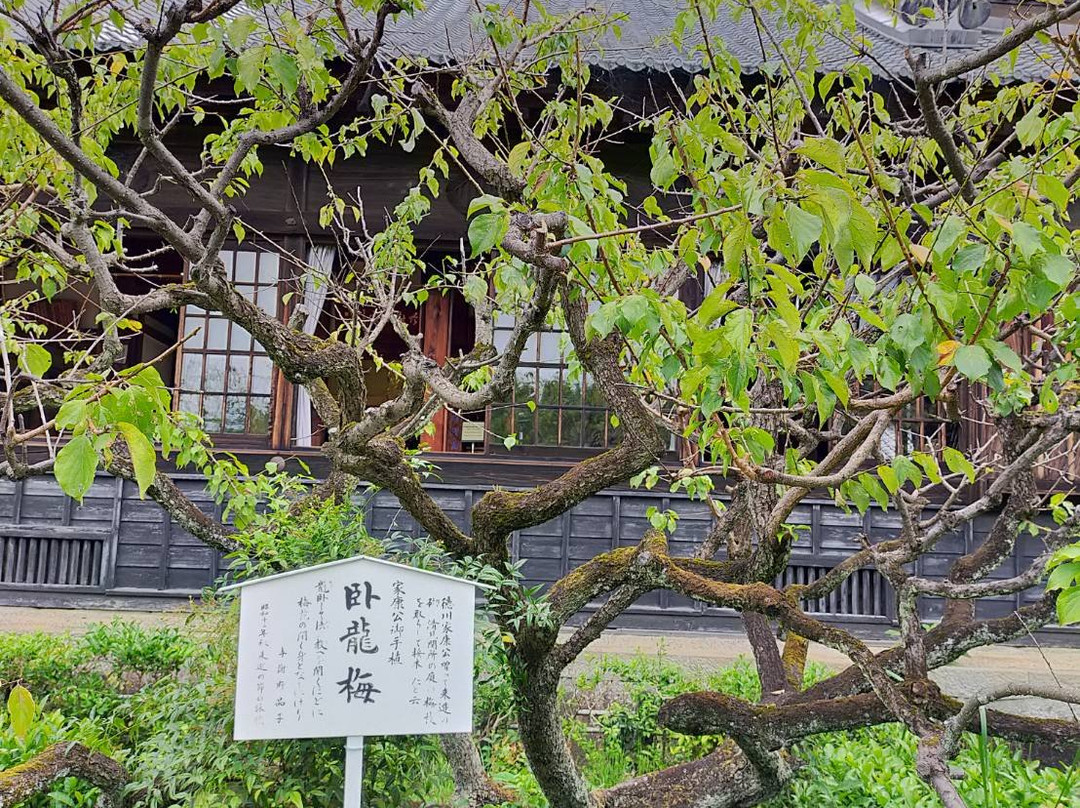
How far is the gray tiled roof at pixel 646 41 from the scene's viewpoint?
18.1ft

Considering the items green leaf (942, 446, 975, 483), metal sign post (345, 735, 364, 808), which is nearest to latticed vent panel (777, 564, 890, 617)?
green leaf (942, 446, 975, 483)

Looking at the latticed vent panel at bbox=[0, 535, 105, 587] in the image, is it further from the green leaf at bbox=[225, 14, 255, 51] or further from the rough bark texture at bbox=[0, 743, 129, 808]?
the green leaf at bbox=[225, 14, 255, 51]

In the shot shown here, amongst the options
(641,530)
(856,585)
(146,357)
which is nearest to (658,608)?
(641,530)

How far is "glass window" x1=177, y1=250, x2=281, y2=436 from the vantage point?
6.96 meters

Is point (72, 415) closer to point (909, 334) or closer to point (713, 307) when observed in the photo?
point (713, 307)

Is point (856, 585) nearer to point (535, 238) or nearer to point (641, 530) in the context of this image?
point (641, 530)

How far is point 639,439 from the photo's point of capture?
7.97 ft

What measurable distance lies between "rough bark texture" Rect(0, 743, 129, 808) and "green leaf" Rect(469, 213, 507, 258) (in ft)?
7.46

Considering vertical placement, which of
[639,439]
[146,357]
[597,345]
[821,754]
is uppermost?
[146,357]

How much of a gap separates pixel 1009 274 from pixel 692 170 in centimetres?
112

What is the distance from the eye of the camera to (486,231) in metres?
1.73

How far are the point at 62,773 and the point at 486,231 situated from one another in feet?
7.63

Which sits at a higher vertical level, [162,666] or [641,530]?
[641,530]

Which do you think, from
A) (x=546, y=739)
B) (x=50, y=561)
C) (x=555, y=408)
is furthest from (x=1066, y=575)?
(x=50, y=561)
